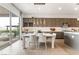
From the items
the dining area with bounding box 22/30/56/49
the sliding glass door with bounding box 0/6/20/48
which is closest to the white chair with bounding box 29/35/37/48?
the dining area with bounding box 22/30/56/49

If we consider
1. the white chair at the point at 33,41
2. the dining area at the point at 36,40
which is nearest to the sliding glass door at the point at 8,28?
the dining area at the point at 36,40

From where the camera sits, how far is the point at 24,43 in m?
6.13

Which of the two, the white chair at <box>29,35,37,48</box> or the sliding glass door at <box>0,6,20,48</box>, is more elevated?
the sliding glass door at <box>0,6,20,48</box>

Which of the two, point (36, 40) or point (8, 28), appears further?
point (8, 28)

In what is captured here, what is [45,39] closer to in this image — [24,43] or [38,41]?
[38,41]

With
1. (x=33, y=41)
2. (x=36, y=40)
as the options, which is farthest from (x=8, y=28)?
(x=36, y=40)

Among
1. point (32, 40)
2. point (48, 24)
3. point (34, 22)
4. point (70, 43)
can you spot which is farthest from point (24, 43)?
point (48, 24)

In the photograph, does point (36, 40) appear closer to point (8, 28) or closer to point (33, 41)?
point (33, 41)

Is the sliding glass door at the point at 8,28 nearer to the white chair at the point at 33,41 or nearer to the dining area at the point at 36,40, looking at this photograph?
the dining area at the point at 36,40

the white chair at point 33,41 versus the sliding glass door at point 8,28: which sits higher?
the sliding glass door at point 8,28

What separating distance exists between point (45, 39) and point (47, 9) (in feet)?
5.60

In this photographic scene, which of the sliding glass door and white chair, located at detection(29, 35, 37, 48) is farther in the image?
white chair, located at detection(29, 35, 37, 48)

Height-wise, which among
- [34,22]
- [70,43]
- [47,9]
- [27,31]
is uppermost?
[47,9]

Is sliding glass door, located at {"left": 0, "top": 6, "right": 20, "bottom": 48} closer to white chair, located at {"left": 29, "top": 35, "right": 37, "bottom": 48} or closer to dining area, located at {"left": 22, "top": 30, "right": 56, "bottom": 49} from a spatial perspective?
dining area, located at {"left": 22, "top": 30, "right": 56, "bottom": 49}
